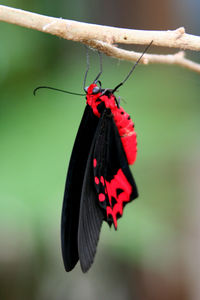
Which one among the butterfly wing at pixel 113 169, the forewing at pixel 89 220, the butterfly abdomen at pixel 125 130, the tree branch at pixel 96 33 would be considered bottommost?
the forewing at pixel 89 220

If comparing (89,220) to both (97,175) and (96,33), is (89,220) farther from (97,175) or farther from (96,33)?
(96,33)

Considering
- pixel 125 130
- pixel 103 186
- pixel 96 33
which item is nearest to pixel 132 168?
pixel 125 130

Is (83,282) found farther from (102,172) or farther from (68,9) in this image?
(68,9)

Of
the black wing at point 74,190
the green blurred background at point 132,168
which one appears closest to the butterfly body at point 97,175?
the black wing at point 74,190

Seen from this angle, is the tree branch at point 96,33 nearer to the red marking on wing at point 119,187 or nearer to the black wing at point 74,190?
the black wing at point 74,190

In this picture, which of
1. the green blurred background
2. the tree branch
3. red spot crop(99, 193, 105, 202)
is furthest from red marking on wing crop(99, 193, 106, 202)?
the green blurred background

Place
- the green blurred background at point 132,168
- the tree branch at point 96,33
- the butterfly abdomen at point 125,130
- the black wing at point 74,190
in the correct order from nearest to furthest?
the tree branch at point 96,33, the black wing at point 74,190, the butterfly abdomen at point 125,130, the green blurred background at point 132,168

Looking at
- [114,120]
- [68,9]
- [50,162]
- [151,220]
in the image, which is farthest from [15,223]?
[68,9]
